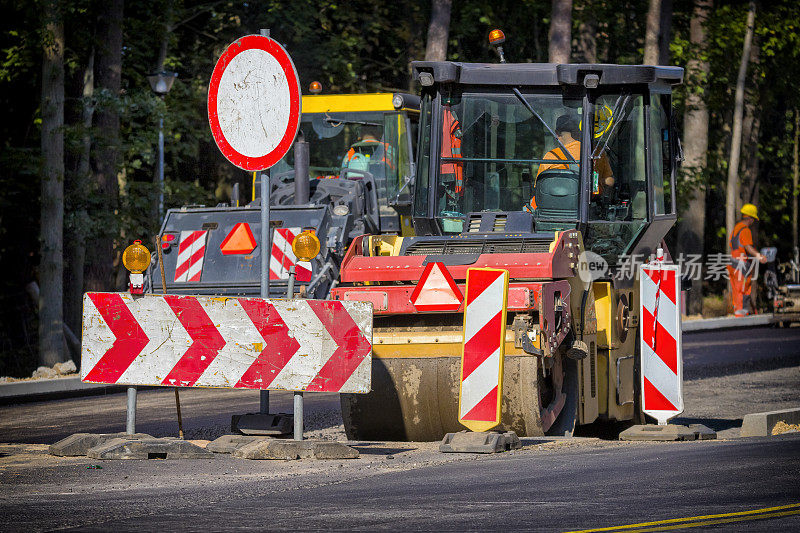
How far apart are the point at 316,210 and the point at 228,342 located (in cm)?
720

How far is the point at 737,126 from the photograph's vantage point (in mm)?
34750

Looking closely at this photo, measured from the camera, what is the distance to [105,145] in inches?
802

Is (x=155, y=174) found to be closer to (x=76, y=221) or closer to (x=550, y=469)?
(x=76, y=221)

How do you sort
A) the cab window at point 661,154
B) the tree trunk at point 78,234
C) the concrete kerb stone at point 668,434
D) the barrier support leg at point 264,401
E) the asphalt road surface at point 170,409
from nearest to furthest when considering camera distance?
the barrier support leg at point 264,401 < the concrete kerb stone at point 668,434 < the cab window at point 661,154 < the asphalt road surface at point 170,409 < the tree trunk at point 78,234

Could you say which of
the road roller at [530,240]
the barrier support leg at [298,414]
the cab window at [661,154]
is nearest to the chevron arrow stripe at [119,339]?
the barrier support leg at [298,414]

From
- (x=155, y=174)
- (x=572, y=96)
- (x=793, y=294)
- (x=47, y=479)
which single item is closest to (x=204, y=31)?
Answer: (x=155, y=174)

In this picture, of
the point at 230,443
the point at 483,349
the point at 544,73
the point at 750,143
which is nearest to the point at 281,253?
the point at 544,73

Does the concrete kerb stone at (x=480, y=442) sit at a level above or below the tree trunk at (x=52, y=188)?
below

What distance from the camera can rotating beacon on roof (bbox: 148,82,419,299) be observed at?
1642 centimetres

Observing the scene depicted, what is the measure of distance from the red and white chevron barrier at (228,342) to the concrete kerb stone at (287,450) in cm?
39

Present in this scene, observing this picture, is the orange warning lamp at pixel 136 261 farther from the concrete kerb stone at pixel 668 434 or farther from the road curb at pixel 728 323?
the road curb at pixel 728 323

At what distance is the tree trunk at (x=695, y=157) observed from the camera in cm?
3108

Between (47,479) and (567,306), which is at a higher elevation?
(567,306)

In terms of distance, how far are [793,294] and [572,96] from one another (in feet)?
53.8
